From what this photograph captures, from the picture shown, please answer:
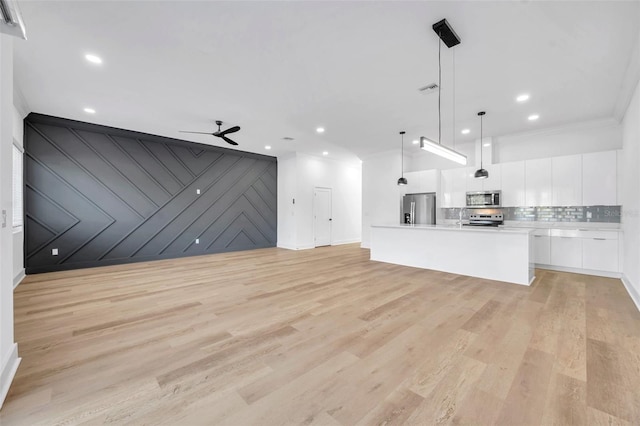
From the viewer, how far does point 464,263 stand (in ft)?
16.2

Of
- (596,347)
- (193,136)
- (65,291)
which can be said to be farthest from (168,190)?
(596,347)

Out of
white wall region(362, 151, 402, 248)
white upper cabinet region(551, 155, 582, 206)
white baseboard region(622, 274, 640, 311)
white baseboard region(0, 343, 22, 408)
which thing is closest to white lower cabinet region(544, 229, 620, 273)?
white baseboard region(622, 274, 640, 311)

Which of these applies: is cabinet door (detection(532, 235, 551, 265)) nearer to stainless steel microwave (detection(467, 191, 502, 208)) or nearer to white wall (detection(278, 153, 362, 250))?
stainless steel microwave (detection(467, 191, 502, 208))

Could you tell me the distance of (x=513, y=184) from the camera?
6.07 metres

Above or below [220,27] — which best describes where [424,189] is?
below

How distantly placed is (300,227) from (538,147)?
6.54m

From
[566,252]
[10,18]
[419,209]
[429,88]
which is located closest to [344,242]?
[419,209]

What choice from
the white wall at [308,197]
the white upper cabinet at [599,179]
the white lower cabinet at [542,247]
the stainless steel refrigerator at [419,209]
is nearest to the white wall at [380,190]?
the stainless steel refrigerator at [419,209]

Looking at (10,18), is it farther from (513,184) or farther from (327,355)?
(513,184)

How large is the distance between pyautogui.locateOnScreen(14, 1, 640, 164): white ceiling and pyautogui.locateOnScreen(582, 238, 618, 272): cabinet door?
2400 millimetres

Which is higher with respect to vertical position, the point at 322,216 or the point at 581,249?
the point at 322,216

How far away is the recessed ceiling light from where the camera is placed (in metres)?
3.23

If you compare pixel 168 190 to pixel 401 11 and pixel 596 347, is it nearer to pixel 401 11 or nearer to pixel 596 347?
A: pixel 401 11

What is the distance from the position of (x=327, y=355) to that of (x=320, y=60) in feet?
10.8
